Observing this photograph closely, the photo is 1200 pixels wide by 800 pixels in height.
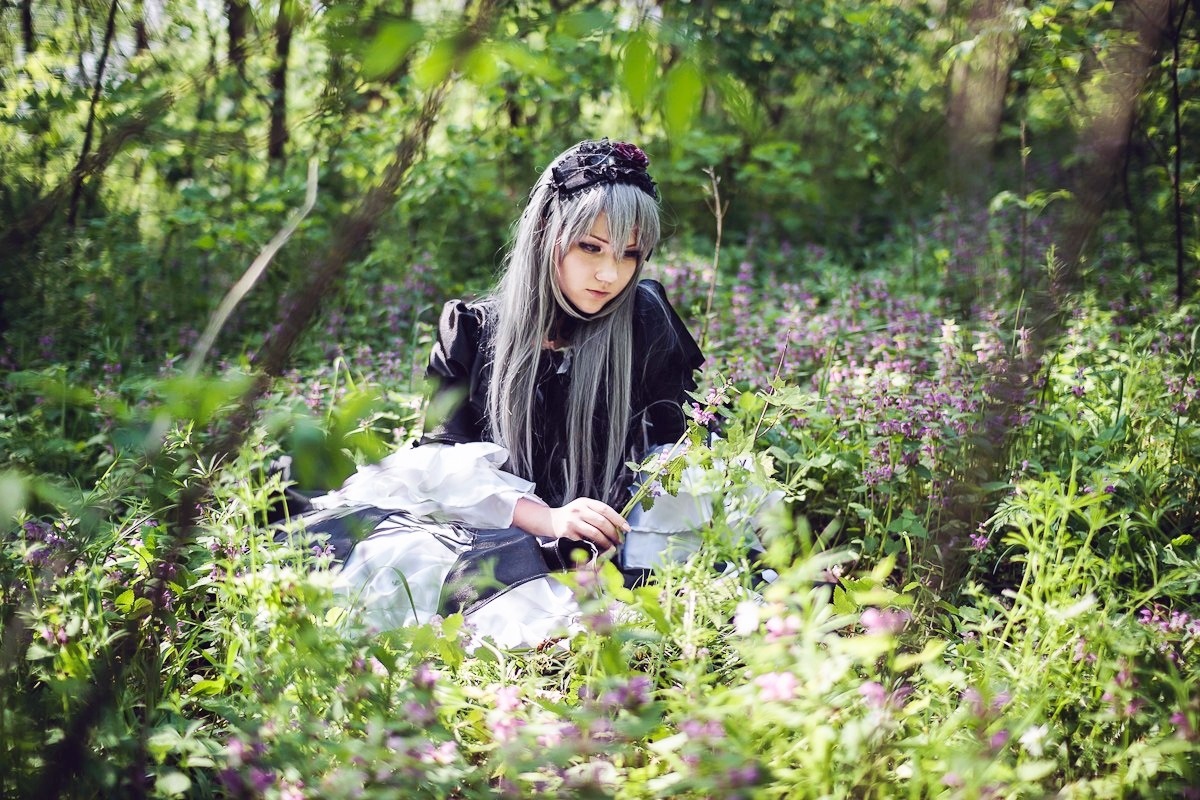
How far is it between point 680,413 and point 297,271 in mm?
2424

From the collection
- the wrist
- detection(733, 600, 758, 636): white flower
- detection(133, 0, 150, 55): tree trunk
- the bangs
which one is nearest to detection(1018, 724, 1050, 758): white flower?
detection(733, 600, 758, 636): white flower

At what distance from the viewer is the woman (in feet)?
6.77

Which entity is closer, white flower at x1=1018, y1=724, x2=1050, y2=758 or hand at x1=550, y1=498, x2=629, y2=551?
white flower at x1=1018, y1=724, x2=1050, y2=758

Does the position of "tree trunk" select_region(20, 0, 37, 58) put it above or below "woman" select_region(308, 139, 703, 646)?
above

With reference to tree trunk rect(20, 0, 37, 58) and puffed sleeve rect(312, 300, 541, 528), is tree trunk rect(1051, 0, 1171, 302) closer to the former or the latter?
puffed sleeve rect(312, 300, 541, 528)

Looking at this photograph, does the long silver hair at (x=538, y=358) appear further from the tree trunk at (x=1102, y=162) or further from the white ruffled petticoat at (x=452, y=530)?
the tree trunk at (x=1102, y=162)

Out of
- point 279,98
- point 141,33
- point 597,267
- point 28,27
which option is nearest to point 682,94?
point 597,267

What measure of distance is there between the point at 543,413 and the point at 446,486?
35cm

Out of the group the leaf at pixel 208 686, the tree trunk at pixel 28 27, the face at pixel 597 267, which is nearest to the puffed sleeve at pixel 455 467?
the face at pixel 597 267

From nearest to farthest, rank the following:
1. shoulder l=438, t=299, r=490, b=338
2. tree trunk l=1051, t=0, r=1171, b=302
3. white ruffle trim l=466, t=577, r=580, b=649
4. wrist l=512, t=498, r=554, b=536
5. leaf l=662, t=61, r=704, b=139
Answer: leaf l=662, t=61, r=704, b=139 → tree trunk l=1051, t=0, r=1171, b=302 → white ruffle trim l=466, t=577, r=580, b=649 → wrist l=512, t=498, r=554, b=536 → shoulder l=438, t=299, r=490, b=338

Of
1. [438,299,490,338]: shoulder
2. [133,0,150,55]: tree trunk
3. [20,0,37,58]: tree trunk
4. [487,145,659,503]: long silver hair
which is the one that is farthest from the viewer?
[133,0,150,55]: tree trunk

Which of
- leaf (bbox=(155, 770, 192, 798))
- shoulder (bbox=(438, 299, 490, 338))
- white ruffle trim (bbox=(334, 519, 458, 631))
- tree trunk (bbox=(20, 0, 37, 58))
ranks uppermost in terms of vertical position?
tree trunk (bbox=(20, 0, 37, 58))

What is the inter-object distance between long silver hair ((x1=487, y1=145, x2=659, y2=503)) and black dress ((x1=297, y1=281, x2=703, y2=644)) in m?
0.04

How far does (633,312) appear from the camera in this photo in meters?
2.50
